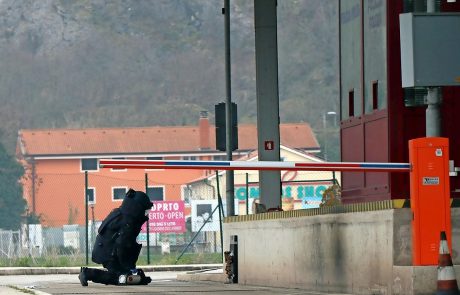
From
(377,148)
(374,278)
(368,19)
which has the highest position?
(368,19)

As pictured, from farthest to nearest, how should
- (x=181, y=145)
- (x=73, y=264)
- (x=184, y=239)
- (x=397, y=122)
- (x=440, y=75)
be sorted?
(x=181, y=145) → (x=184, y=239) → (x=73, y=264) → (x=397, y=122) → (x=440, y=75)

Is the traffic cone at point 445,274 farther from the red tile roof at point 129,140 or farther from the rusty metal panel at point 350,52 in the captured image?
the red tile roof at point 129,140

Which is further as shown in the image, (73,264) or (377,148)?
(73,264)

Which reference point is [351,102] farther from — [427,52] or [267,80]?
[267,80]

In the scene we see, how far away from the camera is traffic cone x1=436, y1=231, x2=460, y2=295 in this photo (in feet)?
49.2

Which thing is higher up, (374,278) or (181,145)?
(181,145)

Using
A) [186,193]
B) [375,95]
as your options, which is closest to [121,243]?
[375,95]

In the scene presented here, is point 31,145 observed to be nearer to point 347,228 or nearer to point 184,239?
point 184,239

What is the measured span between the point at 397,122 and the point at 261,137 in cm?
831

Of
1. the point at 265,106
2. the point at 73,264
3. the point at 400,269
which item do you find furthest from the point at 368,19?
the point at 73,264

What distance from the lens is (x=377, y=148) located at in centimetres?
1958

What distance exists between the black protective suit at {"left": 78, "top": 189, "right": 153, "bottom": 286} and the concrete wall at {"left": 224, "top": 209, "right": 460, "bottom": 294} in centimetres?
177

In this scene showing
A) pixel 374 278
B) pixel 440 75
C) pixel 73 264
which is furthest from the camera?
pixel 73 264

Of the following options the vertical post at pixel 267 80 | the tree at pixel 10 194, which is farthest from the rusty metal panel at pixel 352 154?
the tree at pixel 10 194
